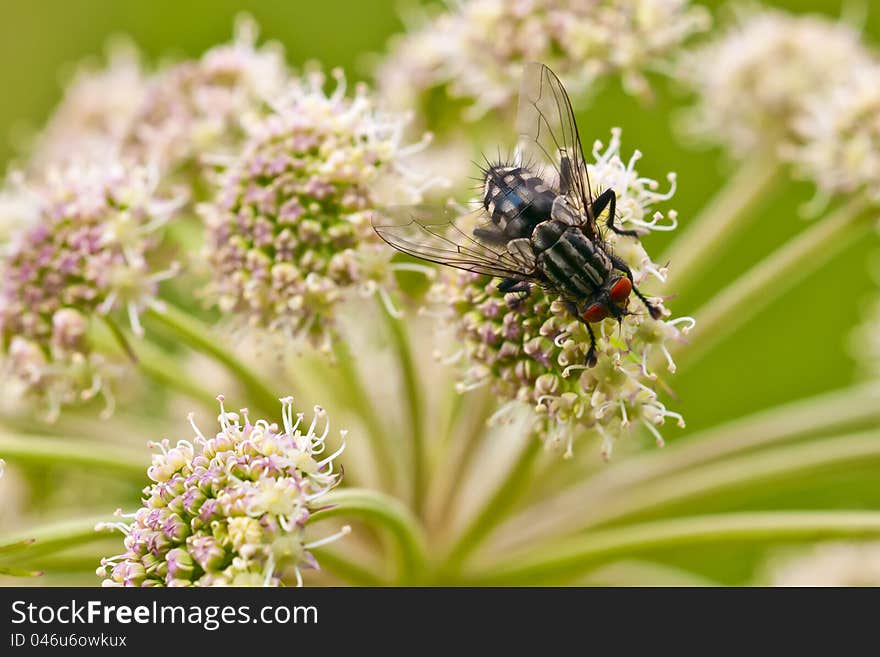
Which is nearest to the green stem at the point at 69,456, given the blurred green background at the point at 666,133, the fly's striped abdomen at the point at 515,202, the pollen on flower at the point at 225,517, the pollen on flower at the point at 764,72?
the pollen on flower at the point at 225,517

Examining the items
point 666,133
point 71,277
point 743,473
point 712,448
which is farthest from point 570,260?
point 666,133

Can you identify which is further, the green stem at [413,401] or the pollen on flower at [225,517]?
the green stem at [413,401]

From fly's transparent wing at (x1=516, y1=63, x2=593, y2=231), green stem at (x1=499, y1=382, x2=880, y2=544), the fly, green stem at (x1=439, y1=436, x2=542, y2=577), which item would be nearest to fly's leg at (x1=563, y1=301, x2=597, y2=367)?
the fly

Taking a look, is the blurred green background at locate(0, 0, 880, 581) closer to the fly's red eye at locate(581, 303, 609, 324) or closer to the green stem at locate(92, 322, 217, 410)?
the green stem at locate(92, 322, 217, 410)

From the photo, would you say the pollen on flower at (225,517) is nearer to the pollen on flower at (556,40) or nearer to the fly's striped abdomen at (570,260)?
the fly's striped abdomen at (570,260)
